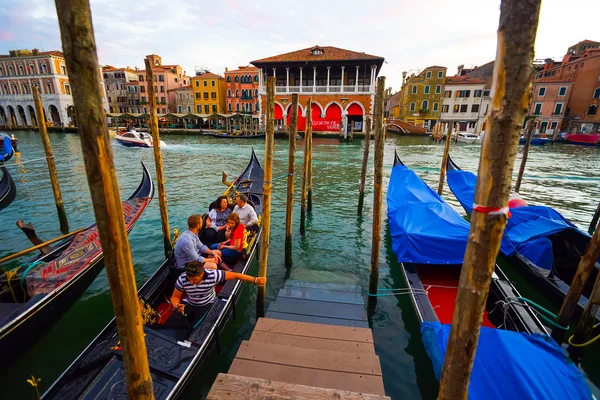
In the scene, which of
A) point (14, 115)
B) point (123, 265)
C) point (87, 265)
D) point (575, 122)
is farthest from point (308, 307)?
point (14, 115)

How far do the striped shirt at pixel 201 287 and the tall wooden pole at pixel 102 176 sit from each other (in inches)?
57.0

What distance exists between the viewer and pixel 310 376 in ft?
7.09

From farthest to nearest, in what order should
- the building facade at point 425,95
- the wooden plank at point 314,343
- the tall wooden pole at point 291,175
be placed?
the building facade at point 425,95
the tall wooden pole at point 291,175
the wooden plank at point 314,343

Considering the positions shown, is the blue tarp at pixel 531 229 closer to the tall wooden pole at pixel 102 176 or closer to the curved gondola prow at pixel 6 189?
the tall wooden pole at pixel 102 176

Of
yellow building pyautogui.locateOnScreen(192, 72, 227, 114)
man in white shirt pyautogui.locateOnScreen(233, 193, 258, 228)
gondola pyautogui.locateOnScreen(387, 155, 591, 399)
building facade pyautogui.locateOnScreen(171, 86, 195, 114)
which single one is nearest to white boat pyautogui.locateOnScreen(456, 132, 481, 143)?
gondola pyautogui.locateOnScreen(387, 155, 591, 399)

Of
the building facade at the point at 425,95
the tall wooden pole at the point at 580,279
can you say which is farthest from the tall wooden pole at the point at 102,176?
the building facade at the point at 425,95

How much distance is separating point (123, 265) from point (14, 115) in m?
49.2

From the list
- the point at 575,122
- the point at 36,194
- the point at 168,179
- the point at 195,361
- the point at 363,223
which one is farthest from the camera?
the point at 575,122

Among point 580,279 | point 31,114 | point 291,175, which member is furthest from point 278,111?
point 31,114

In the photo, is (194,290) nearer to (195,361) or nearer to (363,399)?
(195,361)

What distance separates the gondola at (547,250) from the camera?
13.1ft

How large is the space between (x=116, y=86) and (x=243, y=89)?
1830cm

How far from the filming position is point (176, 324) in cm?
286

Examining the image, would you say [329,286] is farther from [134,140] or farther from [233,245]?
[134,140]
